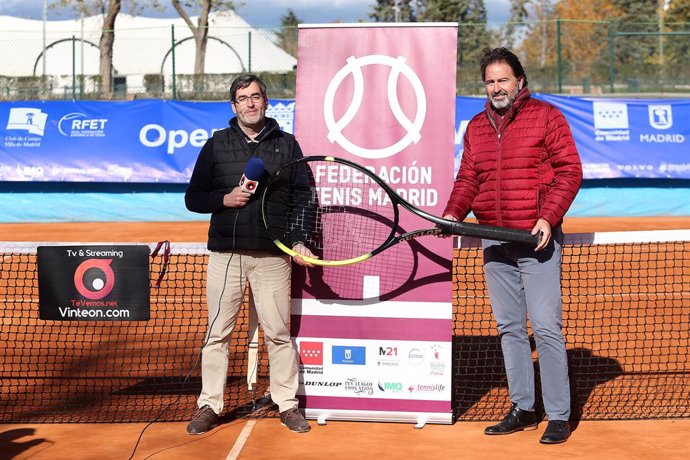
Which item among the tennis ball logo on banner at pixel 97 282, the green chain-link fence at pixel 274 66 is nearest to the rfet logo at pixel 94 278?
the tennis ball logo on banner at pixel 97 282

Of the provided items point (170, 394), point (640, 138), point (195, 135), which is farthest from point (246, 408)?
point (640, 138)

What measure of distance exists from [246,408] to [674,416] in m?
2.85

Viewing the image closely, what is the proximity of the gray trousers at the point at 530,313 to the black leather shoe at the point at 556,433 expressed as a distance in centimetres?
4

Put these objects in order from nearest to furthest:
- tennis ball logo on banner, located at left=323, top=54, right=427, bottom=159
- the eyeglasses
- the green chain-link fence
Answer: the eyeglasses
tennis ball logo on banner, located at left=323, top=54, right=427, bottom=159
the green chain-link fence

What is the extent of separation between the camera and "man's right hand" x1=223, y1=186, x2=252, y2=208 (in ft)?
18.4

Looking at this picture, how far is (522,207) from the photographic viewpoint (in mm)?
5535

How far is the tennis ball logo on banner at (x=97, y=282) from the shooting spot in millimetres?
6344

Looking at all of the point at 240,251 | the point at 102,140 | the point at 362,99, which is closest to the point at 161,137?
the point at 102,140

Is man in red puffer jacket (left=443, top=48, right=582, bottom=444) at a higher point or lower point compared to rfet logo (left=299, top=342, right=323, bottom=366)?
higher

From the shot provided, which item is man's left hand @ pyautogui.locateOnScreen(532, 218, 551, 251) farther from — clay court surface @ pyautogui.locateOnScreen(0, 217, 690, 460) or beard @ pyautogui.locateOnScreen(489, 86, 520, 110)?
clay court surface @ pyautogui.locateOnScreen(0, 217, 690, 460)

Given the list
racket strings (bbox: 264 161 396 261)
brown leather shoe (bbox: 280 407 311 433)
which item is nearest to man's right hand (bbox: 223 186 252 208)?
racket strings (bbox: 264 161 396 261)

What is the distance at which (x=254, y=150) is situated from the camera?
584 cm

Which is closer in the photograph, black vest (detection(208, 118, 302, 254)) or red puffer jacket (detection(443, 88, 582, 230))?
red puffer jacket (detection(443, 88, 582, 230))

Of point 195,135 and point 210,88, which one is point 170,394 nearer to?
point 195,135
